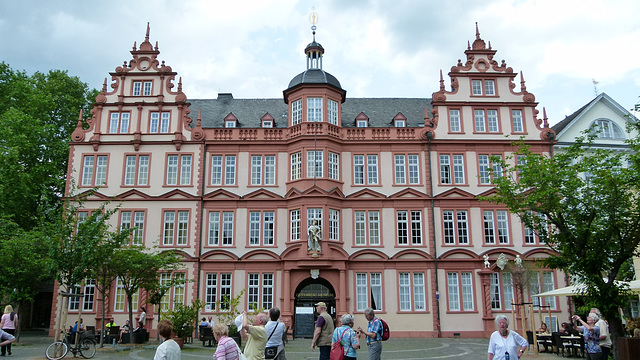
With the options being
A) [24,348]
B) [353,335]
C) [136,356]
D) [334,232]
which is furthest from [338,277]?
[353,335]

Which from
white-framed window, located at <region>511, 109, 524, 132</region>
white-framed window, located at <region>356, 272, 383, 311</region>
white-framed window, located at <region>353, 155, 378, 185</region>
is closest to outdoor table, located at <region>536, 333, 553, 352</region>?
white-framed window, located at <region>356, 272, 383, 311</region>

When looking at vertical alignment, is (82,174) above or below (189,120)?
below

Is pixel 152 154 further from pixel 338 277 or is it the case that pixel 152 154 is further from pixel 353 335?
pixel 353 335

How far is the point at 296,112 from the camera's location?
35500 mm

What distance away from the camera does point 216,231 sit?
33812mm

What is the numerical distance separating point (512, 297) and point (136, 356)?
2187cm

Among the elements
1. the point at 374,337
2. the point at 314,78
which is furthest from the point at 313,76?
the point at 374,337

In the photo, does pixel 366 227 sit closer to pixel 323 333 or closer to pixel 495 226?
pixel 495 226

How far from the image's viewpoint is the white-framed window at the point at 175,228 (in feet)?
110

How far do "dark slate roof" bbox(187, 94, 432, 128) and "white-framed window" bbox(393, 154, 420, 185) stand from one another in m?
3.71

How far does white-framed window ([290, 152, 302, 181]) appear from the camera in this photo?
3388 centimetres

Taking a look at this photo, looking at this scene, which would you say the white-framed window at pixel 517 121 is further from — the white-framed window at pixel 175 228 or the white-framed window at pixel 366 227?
the white-framed window at pixel 175 228

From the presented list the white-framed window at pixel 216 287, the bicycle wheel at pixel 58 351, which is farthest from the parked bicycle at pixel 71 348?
the white-framed window at pixel 216 287

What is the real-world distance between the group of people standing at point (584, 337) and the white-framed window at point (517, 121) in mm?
14771
